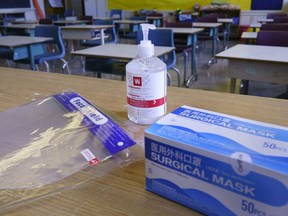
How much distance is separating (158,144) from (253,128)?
142 millimetres

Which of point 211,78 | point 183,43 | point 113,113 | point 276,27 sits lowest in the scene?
point 211,78

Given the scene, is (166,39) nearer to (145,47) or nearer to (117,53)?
(117,53)

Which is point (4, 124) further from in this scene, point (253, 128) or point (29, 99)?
point (253, 128)

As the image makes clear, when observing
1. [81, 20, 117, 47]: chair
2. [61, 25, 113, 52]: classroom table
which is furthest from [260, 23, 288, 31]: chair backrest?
[81, 20, 117, 47]: chair

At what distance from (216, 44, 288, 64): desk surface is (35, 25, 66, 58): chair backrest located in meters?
2.22

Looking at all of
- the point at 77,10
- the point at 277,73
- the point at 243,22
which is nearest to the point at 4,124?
the point at 277,73

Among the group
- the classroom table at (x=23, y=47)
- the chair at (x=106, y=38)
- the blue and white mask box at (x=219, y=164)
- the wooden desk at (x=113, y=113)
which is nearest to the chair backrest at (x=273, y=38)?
the wooden desk at (x=113, y=113)

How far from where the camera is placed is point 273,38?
2.59 meters

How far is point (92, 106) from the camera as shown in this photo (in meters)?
0.71

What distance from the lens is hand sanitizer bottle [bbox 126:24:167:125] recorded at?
59cm

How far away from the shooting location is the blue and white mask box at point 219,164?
326 mm

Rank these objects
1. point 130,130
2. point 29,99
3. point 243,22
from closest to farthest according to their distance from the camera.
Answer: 1. point 130,130
2. point 29,99
3. point 243,22

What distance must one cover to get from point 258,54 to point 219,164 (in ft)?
6.12

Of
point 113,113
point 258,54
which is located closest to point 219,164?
point 113,113
